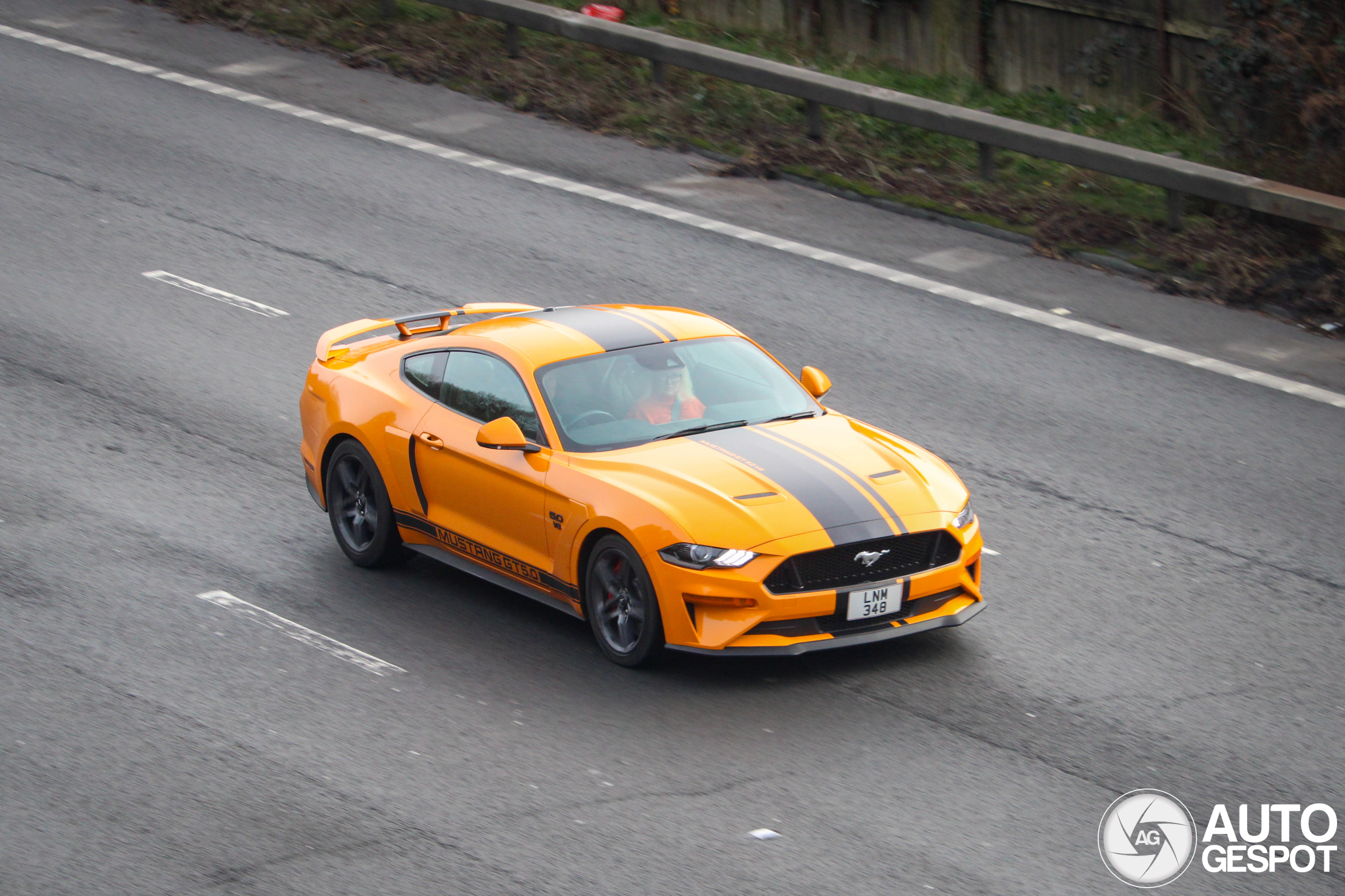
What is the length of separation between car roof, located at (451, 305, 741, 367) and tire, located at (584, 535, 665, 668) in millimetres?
1335

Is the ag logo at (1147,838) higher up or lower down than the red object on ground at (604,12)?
lower down

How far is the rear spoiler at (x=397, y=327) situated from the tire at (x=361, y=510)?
0.78m

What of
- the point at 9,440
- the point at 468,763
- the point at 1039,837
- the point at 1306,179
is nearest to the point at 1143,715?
the point at 1039,837

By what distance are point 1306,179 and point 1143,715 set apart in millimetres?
8980

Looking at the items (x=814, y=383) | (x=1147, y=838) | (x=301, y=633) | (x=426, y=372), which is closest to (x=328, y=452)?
(x=426, y=372)

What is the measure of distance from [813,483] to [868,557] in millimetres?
482

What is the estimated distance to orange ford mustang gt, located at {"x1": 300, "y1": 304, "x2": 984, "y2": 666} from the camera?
849cm

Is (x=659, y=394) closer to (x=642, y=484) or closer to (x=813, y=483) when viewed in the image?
(x=642, y=484)

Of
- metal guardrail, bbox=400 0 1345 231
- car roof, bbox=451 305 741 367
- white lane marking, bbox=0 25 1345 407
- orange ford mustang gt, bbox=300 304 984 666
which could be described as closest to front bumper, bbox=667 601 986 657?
orange ford mustang gt, bbox=300 304 984 666

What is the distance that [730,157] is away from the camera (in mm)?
18562

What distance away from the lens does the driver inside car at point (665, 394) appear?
945cm

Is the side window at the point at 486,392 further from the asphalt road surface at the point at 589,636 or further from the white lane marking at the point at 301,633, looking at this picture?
the white lane marking at the point at 301,633

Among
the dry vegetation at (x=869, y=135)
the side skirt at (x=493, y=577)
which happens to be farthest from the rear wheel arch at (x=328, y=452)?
the dry vegetation at (x=869, y=135)

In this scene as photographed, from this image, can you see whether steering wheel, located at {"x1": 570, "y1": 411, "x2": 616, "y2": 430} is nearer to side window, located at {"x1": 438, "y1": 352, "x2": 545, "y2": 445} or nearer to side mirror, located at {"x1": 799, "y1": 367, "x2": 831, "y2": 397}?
side window, located at {"x1": 438, "y1": 352, "x2": 545, "y2": 445}
